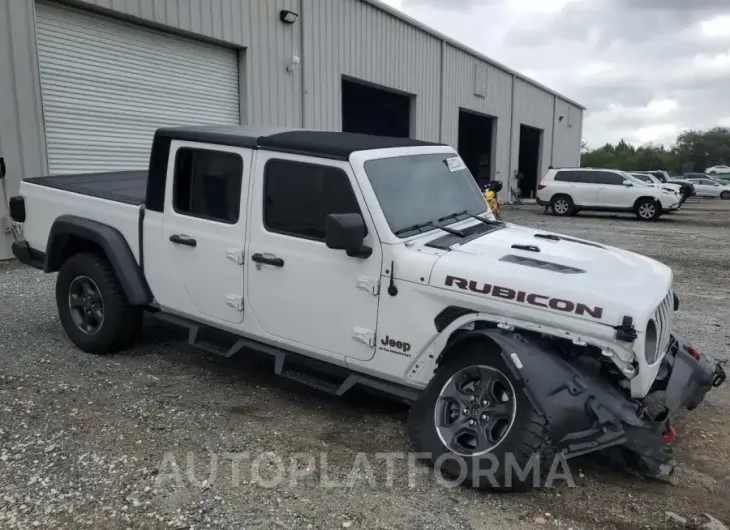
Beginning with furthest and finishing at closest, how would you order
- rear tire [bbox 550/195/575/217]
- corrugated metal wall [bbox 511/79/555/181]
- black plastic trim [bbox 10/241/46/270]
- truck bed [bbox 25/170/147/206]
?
corrugated metal wall [bbox 511/79/555/181]
rear tire [bbox 550/195/575/217]
black plastic trim [bbox 10/241/46/270]
truck bed [bbox 25/170/147/206]

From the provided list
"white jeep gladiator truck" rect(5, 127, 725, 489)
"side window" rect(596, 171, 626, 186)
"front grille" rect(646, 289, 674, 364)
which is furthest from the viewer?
"side window" rect(596, 171, 626, 186)

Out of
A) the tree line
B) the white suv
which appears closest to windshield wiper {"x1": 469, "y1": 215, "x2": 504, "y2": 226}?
the white suv

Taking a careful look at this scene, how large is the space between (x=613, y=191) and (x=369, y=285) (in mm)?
20223

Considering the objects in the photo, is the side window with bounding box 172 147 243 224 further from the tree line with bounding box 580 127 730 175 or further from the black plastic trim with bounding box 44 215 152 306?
the tree line with bounding box 580 127 730 175

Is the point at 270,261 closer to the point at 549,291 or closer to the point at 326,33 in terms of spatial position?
the point at 549,291

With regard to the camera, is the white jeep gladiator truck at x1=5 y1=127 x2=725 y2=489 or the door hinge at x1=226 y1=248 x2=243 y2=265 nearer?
the white jeep gladiator truck at x1=5 y1=127 x2=725 y2=489

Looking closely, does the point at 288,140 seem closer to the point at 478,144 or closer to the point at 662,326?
the point at 662,326

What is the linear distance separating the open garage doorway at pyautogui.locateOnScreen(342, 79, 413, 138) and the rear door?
7295 millimetres

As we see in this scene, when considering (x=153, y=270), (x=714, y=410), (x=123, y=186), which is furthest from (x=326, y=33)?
(x=714, y=410)

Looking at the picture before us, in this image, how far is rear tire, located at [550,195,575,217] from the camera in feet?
73.0

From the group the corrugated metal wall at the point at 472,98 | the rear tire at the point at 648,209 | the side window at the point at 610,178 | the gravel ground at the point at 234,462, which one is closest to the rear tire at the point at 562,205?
the side window at the point at 610,178

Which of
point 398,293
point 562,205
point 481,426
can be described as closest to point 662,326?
point 481,426

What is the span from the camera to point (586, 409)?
120 inches

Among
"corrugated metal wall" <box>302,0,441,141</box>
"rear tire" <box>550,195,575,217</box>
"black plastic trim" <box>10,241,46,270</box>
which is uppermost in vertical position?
"corrugated metal wall" <box>302,0,441,141</box>
